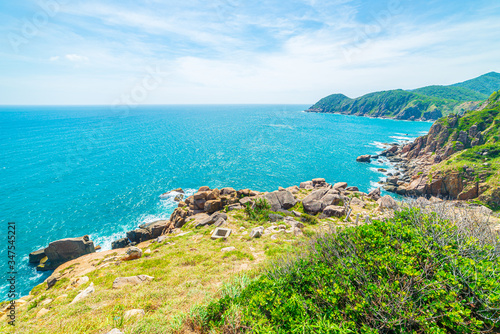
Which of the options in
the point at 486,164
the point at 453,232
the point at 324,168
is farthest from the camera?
the point at 324,168

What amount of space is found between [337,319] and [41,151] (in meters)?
104

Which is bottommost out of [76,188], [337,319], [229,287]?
[76,188]

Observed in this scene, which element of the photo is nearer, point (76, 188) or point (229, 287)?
point (229, 287)

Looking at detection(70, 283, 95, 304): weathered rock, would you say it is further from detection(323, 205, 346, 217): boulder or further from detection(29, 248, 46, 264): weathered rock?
detection(323, 205, 346, 217): boulder

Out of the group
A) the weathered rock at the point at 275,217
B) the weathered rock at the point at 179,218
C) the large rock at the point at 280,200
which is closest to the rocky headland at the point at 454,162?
the large rock at the point at 280,200

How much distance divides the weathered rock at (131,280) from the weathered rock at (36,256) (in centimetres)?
2622

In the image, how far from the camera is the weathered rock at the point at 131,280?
40.5ft

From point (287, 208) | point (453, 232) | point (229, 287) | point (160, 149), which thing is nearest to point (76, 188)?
A: point (160, 149)

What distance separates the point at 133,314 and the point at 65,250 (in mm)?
28844

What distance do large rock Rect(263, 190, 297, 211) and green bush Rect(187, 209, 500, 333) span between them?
72.9ft

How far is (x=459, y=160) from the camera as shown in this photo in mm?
49781

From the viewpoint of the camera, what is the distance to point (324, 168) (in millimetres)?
64688

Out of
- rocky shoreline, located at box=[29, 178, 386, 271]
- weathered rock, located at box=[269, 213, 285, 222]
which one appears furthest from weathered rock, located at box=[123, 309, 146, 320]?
weathered rock, located at box=[269, 213, 285, 222]

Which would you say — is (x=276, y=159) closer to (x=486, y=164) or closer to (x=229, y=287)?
(x=486, y=164)
